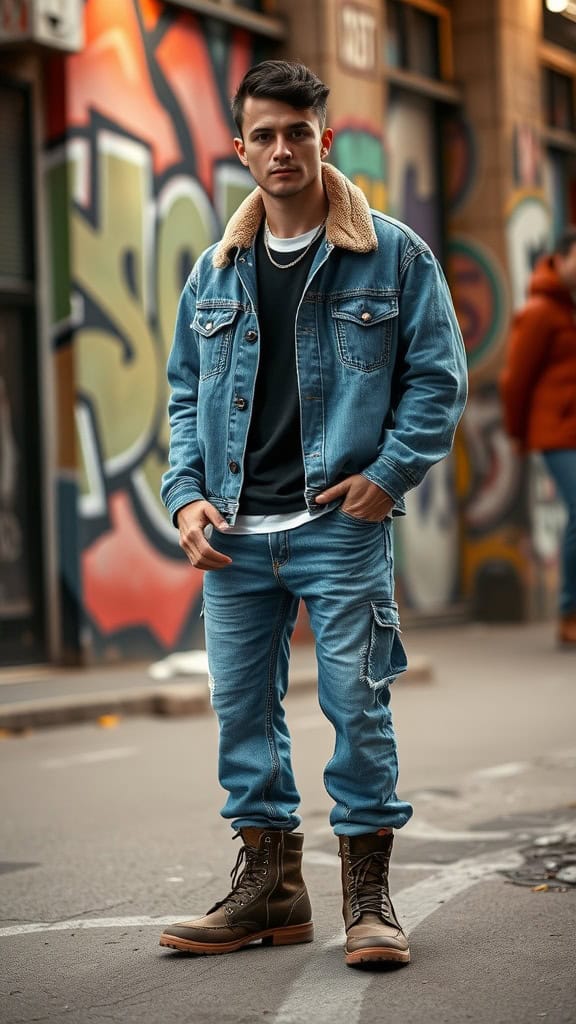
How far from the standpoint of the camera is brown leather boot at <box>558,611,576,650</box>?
11.5 metres

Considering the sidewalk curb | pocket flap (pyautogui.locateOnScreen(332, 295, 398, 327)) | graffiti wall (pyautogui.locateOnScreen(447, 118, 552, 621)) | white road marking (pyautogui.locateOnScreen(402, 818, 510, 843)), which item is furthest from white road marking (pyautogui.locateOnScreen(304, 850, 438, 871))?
graffiti wall (pyautogui.locateOnScreen(447, 118, 552, 621))

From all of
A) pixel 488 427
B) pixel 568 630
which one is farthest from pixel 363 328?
pixel 488 427

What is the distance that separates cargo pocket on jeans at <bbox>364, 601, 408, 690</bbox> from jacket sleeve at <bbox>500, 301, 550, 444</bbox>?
708 cm

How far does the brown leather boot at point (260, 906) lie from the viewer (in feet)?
13.5

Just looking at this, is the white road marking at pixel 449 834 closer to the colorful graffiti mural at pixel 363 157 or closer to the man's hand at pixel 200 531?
the man's hand at pixel 200 531

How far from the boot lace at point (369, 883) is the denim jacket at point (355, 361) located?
85cm

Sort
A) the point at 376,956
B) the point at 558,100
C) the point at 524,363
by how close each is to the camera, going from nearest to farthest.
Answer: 1. the point at 376,956
2. the point at 524,363
3. the point at 558,100

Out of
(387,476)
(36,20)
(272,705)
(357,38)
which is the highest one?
(357,38)

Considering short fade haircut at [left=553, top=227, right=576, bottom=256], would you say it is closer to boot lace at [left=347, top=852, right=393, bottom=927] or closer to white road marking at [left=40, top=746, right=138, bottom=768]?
white road marking at [left=40, top=746, right=138, bottom=768]

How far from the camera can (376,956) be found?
12.7 feet

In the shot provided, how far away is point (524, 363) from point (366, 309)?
708cm

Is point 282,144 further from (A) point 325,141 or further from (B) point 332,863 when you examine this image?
(B) point 332,863

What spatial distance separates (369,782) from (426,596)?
1070 cm

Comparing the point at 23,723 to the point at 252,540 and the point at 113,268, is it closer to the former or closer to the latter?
the point at 113,268
